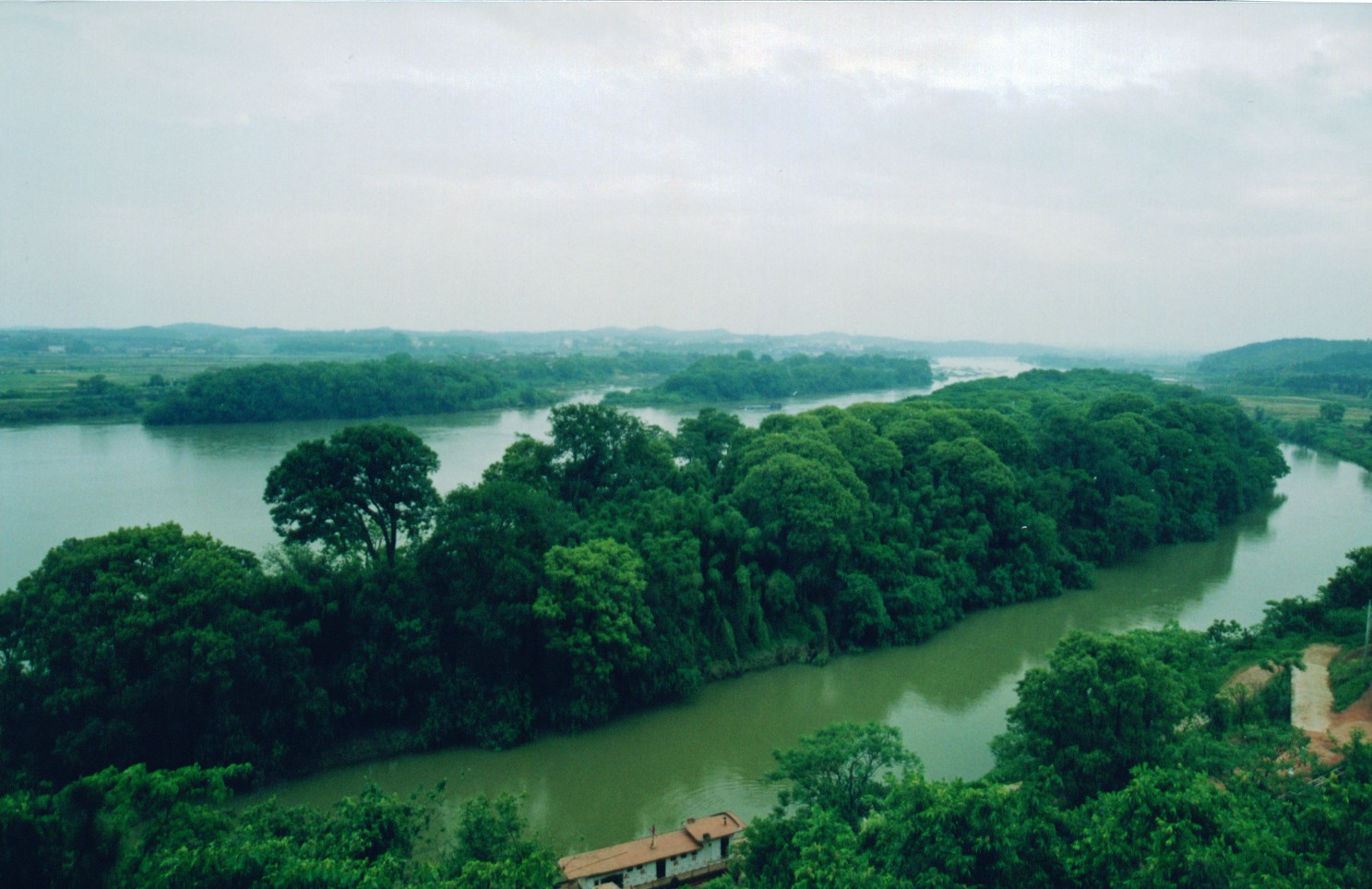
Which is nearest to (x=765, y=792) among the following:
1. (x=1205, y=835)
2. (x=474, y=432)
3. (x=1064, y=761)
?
(x=1064, y=761)

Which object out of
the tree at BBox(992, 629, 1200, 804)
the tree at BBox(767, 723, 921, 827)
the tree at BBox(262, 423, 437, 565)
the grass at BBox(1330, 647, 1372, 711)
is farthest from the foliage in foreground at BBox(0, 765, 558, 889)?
the grass at BBox(1330, 647, 1372, 711)

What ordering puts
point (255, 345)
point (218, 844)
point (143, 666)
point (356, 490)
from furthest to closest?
point (255, 345)
point (356, 490)
point (143, 666)
point (218, 844)

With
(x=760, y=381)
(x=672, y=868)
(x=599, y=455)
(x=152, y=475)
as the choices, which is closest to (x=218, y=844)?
(x=672, y=868)

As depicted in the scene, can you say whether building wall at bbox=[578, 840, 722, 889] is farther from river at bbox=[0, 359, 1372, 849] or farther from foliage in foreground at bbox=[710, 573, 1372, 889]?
foliage in foreground at bbox=[710, 573, 1372, 889]

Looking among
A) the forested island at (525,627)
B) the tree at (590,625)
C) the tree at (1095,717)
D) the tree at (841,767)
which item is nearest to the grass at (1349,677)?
the forested island at (525,627)

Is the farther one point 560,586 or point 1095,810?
point 560,586

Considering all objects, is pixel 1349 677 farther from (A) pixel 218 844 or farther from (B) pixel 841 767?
(A) pixel 218 844
